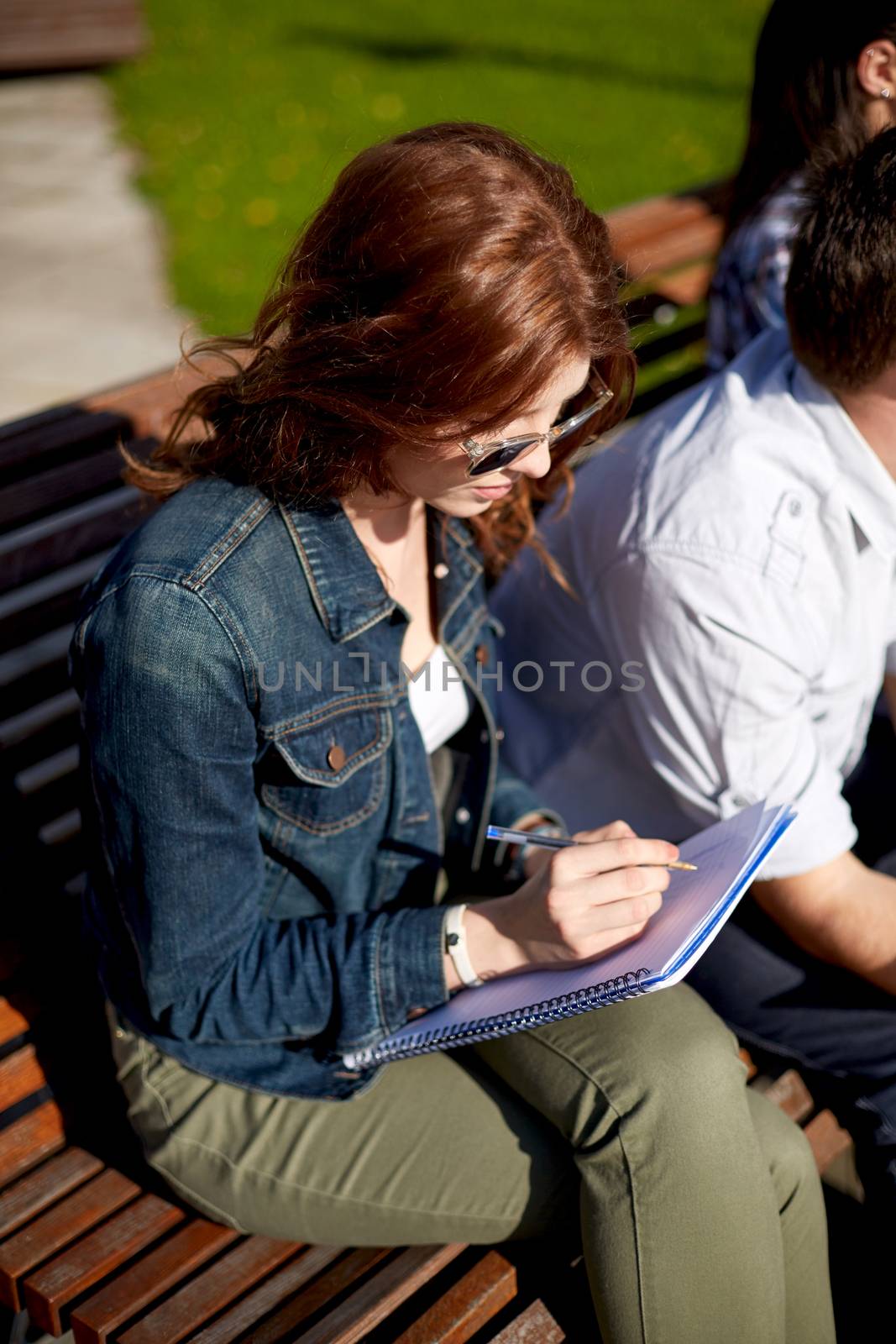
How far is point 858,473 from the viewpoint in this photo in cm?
201

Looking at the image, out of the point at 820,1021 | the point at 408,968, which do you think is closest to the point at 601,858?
the point at 408,968

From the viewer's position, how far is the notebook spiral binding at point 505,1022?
157 centimetres

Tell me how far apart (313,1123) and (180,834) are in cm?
51

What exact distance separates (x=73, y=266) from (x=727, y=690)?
5.92m

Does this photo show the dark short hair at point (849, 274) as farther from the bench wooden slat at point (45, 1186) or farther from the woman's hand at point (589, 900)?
the bench wooden slat at point (45, 1186)

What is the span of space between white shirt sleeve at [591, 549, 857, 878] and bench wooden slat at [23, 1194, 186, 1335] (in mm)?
1020

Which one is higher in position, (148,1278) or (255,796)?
(255,796)

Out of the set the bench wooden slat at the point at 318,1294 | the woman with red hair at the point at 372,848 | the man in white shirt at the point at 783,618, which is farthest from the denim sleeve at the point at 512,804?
the bench wooden slat at the point at 318,1294

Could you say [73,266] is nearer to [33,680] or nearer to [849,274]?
[33,680]

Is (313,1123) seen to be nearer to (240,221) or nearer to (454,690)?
(454,690)

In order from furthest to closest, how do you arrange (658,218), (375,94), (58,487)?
(375,94) → (658,218) → (58,487)

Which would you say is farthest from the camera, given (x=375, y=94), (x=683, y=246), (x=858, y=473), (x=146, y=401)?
(x=375, y=94)

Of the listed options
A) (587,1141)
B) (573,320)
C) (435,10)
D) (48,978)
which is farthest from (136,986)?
(435,10)

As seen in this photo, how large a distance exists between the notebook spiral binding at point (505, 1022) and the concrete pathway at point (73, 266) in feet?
11.1
